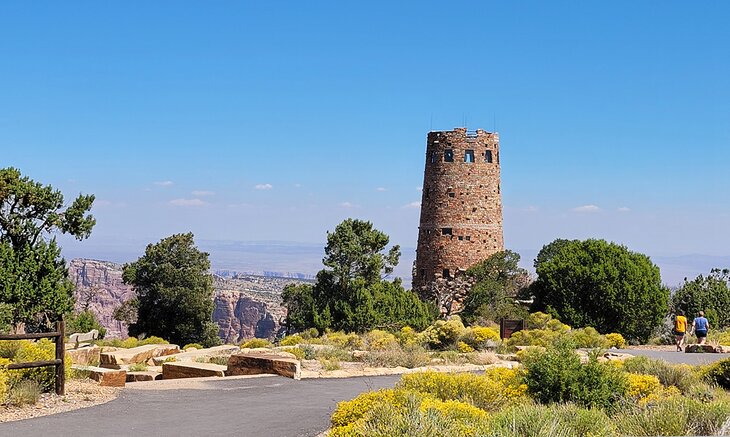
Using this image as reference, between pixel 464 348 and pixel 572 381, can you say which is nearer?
pixel 572 381

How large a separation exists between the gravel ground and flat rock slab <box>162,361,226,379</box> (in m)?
3.35

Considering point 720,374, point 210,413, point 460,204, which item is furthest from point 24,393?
point 460,204

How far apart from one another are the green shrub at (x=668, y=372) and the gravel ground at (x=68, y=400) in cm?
1080

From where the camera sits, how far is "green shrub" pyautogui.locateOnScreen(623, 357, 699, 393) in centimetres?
1689

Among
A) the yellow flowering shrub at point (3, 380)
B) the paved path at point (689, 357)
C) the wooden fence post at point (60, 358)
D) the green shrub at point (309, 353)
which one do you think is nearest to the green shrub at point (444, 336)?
the green shrub at point (309, 353)

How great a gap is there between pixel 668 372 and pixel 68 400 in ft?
38.6

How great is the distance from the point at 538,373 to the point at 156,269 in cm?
4236

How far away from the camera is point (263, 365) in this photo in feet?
64.6

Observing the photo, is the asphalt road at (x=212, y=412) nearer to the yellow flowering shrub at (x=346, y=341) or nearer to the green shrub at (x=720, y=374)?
the green shrub at (x=720, y=374)

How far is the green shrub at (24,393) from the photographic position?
13.3 m

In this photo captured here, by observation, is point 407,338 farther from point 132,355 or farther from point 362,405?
point 362,405

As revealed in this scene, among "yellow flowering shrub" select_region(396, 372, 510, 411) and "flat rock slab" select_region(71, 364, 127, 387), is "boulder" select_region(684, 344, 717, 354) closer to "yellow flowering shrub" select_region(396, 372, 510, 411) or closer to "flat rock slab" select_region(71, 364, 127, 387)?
"yellow flowering shrub" select_region(396, 372, 510, 411)

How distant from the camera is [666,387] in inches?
648

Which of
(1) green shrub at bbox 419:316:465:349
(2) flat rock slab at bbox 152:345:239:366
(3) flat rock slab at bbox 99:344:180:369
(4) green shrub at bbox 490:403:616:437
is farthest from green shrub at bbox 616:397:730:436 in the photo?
(1) green shrub at bbox 419:316:465:349
